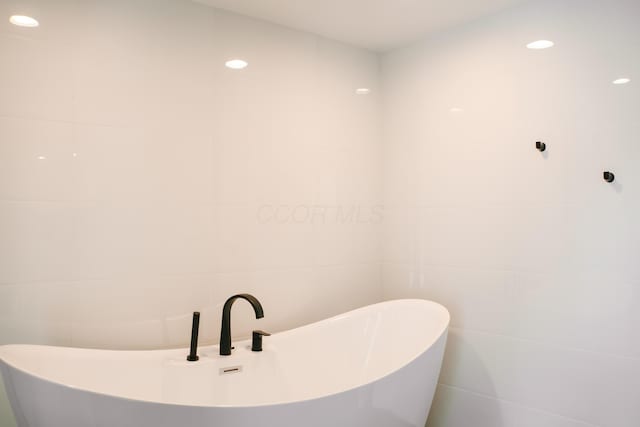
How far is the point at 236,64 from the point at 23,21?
0.93 meters

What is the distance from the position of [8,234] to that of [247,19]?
59.2 inches

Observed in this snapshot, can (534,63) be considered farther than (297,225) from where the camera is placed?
No

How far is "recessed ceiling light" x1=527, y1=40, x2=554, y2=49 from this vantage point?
2.25 m

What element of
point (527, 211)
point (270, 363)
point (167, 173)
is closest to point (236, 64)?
point (167, 173)

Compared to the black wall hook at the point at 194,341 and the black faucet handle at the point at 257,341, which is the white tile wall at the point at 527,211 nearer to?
the black faucet handle at the point at 257,341

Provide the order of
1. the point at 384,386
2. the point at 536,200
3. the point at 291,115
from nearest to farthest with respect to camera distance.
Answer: the point at 384,386, the point at 536,200, the point at 291,115

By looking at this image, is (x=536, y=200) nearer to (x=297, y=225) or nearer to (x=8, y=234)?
(x=297, y=225)

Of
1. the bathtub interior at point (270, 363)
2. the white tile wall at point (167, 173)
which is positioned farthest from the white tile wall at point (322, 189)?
the bathtub interior at point (270, 363)

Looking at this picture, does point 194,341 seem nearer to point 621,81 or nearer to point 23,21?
point 23,21

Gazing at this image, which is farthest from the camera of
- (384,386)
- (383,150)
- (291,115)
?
(383,150)

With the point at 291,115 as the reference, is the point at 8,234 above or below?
below

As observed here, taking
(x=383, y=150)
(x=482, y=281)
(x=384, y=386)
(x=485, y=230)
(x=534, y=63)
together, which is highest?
(x=534, y=63)

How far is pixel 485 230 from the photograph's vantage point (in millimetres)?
2500

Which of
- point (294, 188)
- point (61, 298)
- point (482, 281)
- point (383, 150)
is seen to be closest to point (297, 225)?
point (294, 188)
